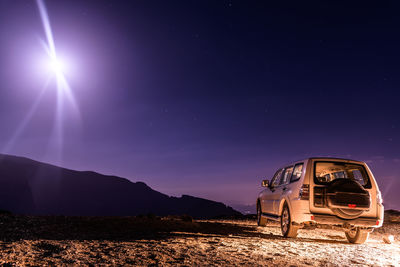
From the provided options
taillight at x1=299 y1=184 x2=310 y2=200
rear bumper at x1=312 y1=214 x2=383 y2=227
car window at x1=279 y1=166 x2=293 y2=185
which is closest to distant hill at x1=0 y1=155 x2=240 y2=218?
car window at x1=279 y1=166 x2=293 y2=185

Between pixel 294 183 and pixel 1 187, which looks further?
pixel 1 187

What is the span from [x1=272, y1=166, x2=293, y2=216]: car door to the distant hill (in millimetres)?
91120

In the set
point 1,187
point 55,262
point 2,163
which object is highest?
point 2,163

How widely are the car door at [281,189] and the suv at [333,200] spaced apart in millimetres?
260

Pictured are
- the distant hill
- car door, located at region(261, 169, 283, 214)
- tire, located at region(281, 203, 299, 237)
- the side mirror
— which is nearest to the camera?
tire, located at region(281, 203, 299, 237)

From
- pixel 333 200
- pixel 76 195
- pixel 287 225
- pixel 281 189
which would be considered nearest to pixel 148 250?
pixel 287 225

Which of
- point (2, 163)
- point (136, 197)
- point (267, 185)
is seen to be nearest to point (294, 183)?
point (267, 185)

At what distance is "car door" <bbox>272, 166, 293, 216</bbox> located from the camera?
9413 millimetres

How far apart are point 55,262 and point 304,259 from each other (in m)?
3.85

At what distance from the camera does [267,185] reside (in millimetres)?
11070

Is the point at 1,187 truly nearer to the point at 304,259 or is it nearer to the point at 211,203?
the point at 211,203

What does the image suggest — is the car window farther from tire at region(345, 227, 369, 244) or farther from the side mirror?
tire at region(345, 227, 369, 244)

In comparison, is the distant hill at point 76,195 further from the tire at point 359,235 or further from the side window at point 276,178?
the tire at point 359,235

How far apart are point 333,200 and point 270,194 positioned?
9.29ft
